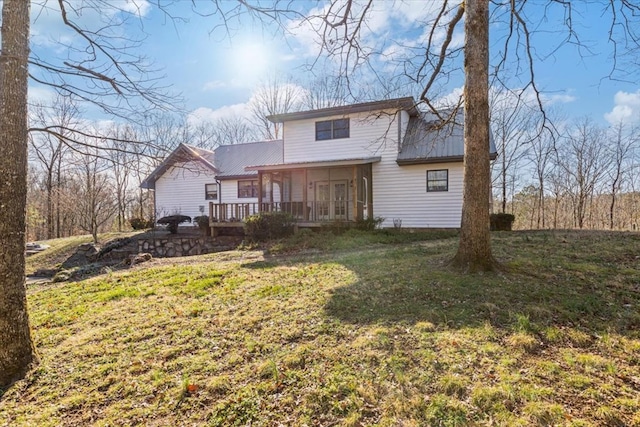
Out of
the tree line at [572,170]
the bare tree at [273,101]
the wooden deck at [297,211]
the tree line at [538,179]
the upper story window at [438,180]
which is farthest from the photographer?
the bare tree at [273,101]

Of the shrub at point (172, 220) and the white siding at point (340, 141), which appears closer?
the white siding at point (340, 141)

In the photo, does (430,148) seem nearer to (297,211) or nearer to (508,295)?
(297,211)

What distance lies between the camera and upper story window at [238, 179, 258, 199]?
63.1ft

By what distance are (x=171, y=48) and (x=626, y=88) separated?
27.7 ft

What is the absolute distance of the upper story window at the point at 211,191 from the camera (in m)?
20.4

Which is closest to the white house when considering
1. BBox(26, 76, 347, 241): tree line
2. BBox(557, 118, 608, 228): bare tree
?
BBox(26, 76, 347, 241): tree line

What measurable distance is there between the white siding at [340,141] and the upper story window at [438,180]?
210cm

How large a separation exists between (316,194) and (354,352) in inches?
541

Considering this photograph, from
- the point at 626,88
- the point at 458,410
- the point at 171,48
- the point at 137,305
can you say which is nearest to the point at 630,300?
the point at 458,410

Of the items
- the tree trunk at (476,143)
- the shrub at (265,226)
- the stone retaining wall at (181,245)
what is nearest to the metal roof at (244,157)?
the stone retaining wall at (181,245)

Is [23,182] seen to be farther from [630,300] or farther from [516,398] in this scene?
[630,300]

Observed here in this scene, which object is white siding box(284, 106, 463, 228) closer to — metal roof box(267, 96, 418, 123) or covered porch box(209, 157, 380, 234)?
metal roof box(267, 96, 418, 123)

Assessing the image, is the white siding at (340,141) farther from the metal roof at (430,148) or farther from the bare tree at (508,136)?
the bare tree at (508,136)

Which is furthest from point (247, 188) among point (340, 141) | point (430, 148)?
point (430, 148)
